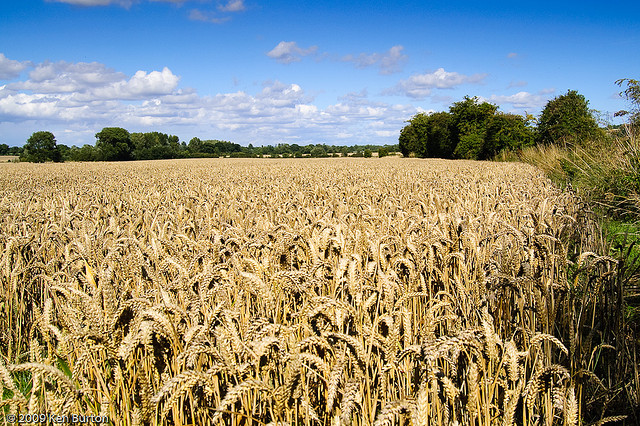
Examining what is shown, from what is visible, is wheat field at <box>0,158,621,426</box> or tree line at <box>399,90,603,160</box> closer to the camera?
wheat field at <box>0,158,621,426</box>

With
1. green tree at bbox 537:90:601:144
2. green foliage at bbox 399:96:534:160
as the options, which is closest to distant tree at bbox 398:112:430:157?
green foliage at bbox 399:96:534:160

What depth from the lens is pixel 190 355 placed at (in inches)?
65.3

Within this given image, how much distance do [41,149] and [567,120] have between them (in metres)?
75.9

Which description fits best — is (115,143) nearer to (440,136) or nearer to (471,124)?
(440,136)

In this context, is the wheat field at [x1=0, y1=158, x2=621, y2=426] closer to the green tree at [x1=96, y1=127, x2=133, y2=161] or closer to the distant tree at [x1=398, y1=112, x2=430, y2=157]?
the distant tree at [x1=398, y1=112, x2=430, y2=157]

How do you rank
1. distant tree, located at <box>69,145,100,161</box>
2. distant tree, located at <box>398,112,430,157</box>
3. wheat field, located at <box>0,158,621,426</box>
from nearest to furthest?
wheat field, located at <box>0,158,621,426</box> < distant tree, located at <box>398,112,430,157</box> < distant tree, located at <box>69,145,100,161</box>

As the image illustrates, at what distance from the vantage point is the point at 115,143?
8019 cm

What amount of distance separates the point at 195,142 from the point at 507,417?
390ft

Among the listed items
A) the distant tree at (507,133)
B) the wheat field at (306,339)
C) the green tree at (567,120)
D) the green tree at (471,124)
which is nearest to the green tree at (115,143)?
the green tree at (471,124)

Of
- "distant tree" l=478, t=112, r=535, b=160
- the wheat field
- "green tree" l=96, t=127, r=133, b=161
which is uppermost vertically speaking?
"green tree" l=96, t=127, r=133, b=161

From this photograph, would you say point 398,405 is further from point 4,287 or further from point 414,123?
point 414,123

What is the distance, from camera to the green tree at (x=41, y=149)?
65.5 meters

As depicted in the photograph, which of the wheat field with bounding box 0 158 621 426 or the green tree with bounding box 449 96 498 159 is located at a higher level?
the green tree with bounding box 449 96 498 159

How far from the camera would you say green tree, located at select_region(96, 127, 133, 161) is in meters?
75.9
